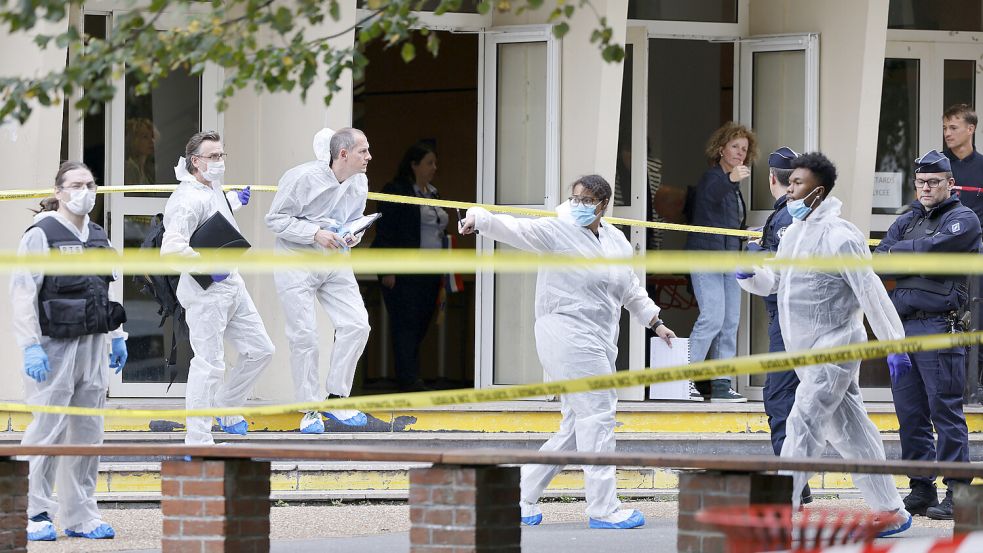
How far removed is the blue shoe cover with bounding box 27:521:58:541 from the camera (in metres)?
8.35

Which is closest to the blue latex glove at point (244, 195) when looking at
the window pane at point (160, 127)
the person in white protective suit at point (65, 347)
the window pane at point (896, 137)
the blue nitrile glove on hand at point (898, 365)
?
the window pane at point (160, 127)

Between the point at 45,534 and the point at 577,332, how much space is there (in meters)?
2.93

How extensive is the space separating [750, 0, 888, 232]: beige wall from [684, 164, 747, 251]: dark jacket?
808mm

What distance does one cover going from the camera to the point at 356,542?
849 cm

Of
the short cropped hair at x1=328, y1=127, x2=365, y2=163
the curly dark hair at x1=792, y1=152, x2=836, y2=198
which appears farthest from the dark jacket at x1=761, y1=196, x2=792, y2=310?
the short cropped hair at x1=328, y1=127, x2=365, y2=163

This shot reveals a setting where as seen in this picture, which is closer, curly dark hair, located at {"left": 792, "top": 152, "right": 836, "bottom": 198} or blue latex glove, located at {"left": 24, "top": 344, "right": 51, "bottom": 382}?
blue latex glove, located at {"left": 24, "top": 344, "right": 51, "bottom": 382}

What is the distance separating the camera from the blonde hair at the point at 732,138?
12.0 m

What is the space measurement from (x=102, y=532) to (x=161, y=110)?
4279 millimetres

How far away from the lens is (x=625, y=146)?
12.7 m

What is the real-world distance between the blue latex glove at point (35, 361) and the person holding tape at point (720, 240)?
16.9 feet

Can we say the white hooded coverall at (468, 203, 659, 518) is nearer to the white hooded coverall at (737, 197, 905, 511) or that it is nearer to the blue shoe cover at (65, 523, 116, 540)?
the white hooded coverall at (737, 197, 905, 511)

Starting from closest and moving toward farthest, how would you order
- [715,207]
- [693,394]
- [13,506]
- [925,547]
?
1. [925,547]
2. [13,506]
3. [693,394]
4. [715,207]

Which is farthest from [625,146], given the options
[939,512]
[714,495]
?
[714,495]

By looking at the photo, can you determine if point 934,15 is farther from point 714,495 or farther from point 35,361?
point 35,361
